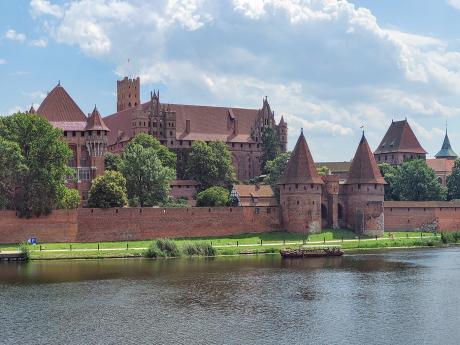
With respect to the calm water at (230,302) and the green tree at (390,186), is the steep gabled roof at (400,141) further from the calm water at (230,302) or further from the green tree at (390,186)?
the calm water at (230,302)

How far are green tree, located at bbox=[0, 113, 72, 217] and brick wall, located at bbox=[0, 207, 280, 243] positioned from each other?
132 cm

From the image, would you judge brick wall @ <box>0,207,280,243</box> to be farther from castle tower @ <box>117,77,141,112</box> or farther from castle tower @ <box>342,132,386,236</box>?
castle tower @ <box>117,77,141,112</box>

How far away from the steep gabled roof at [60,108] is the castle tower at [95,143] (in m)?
1.73

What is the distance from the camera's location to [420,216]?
78688 millimetres

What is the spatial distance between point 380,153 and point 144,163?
164 feet

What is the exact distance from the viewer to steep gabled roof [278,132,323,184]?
70562mm

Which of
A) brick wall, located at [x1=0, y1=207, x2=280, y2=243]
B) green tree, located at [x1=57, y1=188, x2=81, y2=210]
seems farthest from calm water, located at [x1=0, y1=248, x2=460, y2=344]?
green tree, located at [x1=57, y1=188, x2=81, y2=210]

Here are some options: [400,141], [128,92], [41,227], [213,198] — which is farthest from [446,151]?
[41,227]

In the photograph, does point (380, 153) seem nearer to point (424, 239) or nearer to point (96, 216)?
point (424, 239)

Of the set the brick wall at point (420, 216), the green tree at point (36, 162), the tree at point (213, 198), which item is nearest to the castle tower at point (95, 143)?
the tree at point (213, 198)

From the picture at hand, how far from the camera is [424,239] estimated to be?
232 ft

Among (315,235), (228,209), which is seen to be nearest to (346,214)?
(315,235)

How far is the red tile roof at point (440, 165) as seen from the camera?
4604 inches

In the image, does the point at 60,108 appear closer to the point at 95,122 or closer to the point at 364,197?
the point at 95,122
